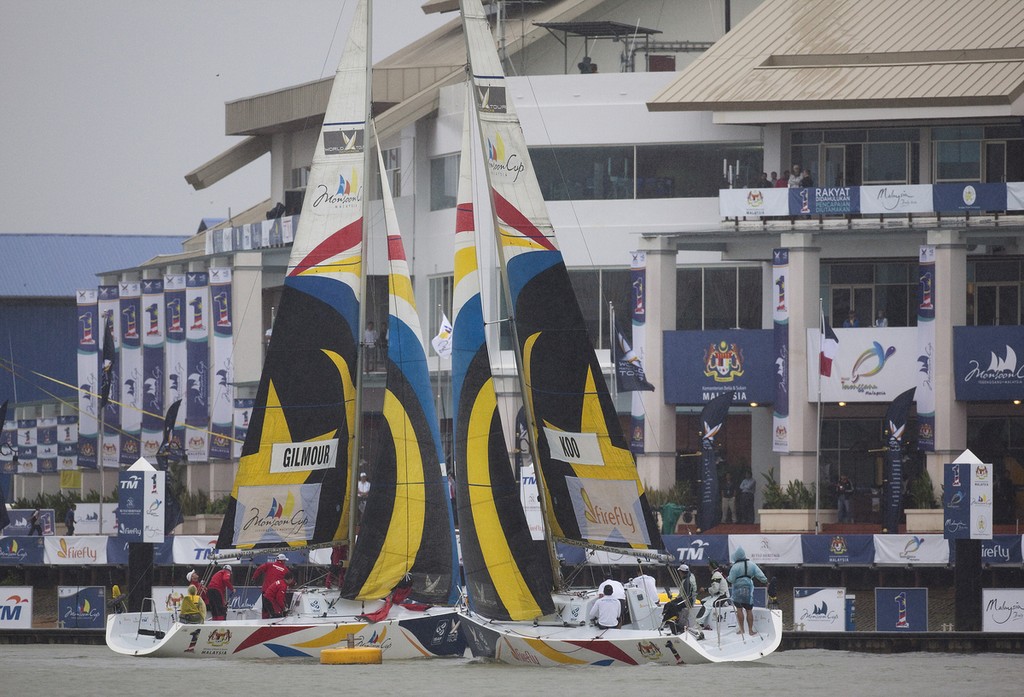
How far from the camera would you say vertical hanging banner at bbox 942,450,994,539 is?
35.1 metres

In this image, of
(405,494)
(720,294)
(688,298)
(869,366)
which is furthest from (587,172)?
(405,494)

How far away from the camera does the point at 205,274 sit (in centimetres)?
6044

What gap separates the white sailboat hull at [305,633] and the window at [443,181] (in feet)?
92.8

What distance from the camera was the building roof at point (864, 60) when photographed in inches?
1988

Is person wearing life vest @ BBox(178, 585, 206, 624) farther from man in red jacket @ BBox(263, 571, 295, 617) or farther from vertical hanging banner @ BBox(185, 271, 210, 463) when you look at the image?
vertical hanging banner @ BBox(185, 271, 210, 463)

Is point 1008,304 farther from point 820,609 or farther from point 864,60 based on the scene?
point 820,609

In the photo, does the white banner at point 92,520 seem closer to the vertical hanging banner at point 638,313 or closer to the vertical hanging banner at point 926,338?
the vertical hanging banner at point 638,313

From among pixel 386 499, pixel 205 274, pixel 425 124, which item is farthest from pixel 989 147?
pixel 386 499

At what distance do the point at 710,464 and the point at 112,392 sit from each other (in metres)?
26.2

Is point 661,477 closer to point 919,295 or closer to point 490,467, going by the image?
point 919,295

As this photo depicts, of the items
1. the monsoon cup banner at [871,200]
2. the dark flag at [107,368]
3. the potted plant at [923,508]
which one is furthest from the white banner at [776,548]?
the dark flag at [107,368]

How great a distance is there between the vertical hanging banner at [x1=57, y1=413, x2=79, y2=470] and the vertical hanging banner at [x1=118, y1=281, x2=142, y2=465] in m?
2.49

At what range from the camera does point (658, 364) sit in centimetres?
5169

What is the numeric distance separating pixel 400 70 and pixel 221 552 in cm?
3113
